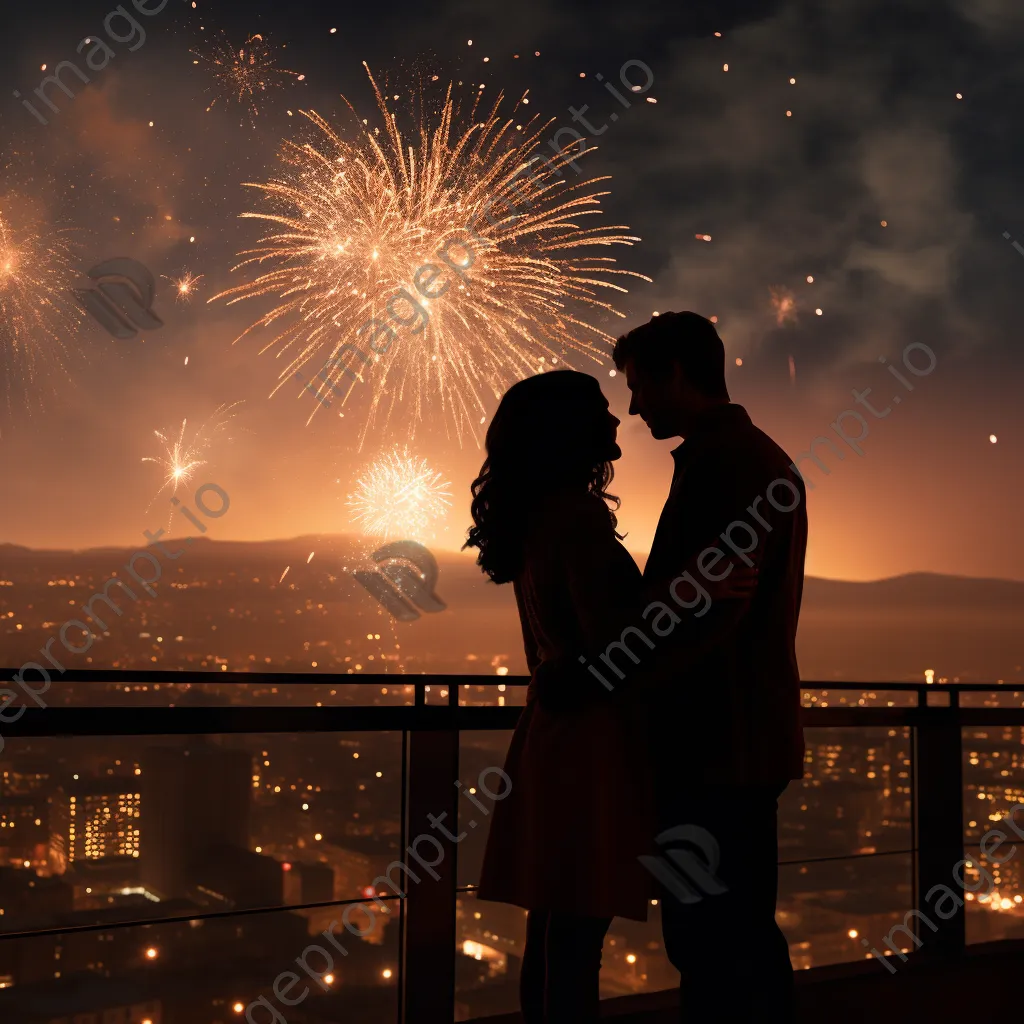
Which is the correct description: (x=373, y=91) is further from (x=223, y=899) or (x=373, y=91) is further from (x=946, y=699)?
(x=223, y=899)

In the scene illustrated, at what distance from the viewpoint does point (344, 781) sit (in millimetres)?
1948

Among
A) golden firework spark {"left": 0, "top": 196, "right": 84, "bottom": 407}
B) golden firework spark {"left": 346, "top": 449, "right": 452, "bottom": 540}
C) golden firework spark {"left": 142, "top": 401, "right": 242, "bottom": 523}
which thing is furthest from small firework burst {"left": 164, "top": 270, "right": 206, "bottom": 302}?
golden firework spark {"left": 346, "top": 449, "right": 452, "bottom": 540}

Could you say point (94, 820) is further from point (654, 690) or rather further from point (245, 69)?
point (245, 69)

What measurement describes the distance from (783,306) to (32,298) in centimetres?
2563

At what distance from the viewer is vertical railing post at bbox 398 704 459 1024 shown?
6.59 feet

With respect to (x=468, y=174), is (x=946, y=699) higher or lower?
lower

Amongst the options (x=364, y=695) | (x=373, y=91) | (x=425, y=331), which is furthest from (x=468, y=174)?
(x=364, y=695)

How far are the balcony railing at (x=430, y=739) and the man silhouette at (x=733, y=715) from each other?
0.59 metres

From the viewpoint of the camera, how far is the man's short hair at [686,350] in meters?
1.62

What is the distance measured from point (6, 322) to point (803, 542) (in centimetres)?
3953

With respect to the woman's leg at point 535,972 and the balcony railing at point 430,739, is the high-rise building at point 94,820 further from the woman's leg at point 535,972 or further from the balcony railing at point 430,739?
the woman's leg at point 535,972

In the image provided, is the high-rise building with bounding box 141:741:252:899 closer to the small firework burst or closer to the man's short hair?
the man's short hair

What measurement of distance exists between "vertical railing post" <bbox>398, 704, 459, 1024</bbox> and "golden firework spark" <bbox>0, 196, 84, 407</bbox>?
10280 mm

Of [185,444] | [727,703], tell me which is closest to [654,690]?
[727,703]
